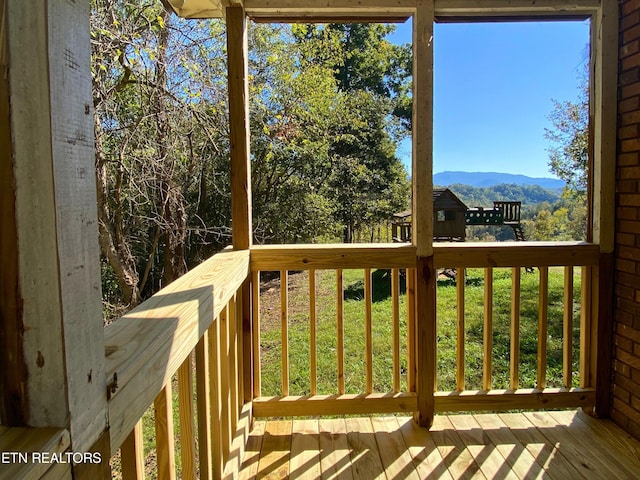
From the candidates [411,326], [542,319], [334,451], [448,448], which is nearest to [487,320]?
[542,319]

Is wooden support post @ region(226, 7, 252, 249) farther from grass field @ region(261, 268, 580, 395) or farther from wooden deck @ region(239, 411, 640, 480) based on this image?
grass field @ region(261, 268, 580, 395)

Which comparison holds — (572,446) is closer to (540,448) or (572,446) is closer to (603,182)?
(540,448)

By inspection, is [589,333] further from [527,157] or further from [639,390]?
[527,157]

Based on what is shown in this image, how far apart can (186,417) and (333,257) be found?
3.99 ft

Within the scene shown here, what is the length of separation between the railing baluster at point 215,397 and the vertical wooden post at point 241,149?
0.63 metres

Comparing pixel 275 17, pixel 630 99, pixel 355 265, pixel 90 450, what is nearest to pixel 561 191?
pixel 630 99

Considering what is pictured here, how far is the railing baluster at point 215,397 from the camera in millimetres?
1501

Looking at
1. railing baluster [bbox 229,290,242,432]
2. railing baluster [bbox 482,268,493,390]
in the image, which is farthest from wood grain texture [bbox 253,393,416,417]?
railing baluster [bbox 482,268,493,390]

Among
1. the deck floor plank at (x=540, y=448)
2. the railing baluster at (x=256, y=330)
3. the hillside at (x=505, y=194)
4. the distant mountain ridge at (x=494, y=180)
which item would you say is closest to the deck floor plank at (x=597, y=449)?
the deck floor plank at (x=540, y=448)

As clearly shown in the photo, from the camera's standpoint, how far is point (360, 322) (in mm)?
4176

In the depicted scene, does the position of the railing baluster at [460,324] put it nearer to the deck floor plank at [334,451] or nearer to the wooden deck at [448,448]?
the wooden deck at [448,448]

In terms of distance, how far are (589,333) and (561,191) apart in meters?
0.89

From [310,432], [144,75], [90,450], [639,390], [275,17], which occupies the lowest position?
[310,432]

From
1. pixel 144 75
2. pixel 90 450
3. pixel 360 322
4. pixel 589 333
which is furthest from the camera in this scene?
pixel 360 322
